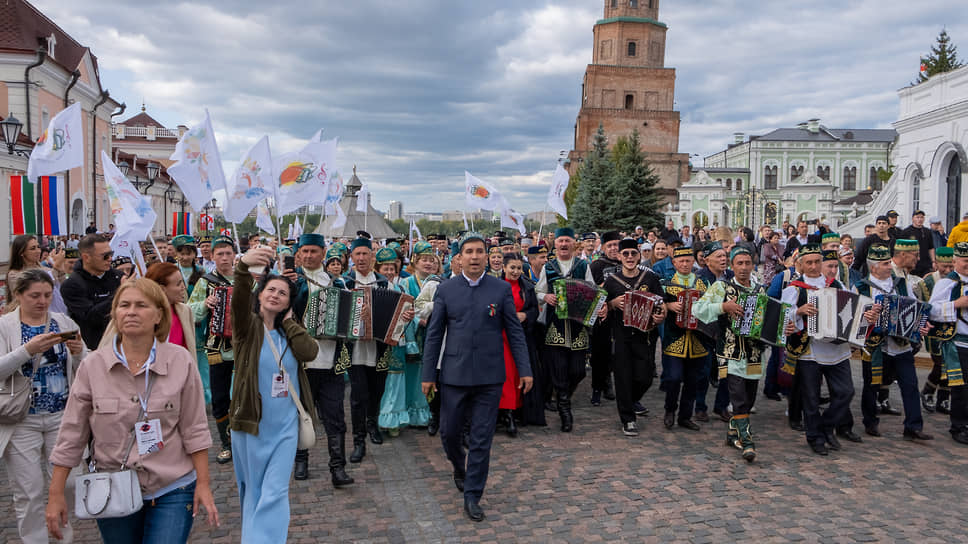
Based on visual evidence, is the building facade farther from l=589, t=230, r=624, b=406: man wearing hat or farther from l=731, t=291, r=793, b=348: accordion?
l=731, t=291, r=793, b=348: accordion

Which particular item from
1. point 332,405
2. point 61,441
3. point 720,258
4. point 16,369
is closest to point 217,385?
point 332,405

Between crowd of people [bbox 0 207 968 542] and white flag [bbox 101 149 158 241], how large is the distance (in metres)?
0.39

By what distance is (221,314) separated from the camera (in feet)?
21.4

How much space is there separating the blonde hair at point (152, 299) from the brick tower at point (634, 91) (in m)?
70.7

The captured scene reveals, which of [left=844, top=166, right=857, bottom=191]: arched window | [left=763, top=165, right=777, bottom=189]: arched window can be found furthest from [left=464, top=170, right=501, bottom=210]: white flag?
[left=844, top=166, right=857, bottom=191]: arched window

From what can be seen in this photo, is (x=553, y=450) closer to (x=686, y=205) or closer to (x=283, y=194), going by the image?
(x=283, y=194)

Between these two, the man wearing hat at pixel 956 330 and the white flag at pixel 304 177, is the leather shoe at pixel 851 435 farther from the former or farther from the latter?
the white flag at pixel 304 177

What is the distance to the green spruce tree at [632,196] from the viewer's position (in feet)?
151

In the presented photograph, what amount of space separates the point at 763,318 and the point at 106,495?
19.9 ft

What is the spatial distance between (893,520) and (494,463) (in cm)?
347

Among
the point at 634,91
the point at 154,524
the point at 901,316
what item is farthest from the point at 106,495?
the point at 634,91

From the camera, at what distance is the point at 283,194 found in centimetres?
975

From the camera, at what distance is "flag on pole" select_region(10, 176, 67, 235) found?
1043cm

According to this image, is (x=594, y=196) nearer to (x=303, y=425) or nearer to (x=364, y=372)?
(x=364, y=372)
